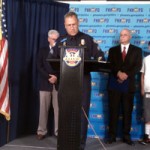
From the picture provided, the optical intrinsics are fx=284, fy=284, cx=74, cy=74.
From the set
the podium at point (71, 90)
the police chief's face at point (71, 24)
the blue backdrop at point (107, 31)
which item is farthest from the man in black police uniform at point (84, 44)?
the blue backdrop at point (107, 31)

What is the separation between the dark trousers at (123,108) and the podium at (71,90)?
142cm

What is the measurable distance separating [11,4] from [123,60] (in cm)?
183

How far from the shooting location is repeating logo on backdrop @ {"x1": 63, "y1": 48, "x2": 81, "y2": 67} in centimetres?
255

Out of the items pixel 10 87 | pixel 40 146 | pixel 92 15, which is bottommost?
pixel 40 146

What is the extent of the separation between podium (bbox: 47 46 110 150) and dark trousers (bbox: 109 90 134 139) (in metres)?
1.42

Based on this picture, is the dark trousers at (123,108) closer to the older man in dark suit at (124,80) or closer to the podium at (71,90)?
the older man in dark suit at (124,80)

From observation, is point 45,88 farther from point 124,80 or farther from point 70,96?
point 70,96

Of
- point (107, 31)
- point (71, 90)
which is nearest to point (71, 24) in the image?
point (71, 90)

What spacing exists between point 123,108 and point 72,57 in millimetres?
1812

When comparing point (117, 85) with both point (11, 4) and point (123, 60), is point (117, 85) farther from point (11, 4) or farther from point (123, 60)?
point (11, 4)

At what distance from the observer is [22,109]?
4.48 metres

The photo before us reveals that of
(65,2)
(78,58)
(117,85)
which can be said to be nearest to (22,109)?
(117,85)

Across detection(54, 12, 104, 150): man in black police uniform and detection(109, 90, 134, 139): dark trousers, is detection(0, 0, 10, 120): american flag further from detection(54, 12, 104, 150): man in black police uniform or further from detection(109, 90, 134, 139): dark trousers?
detection(109, 90, 134, 139): dark trousers

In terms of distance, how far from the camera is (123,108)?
A: 161 inches
